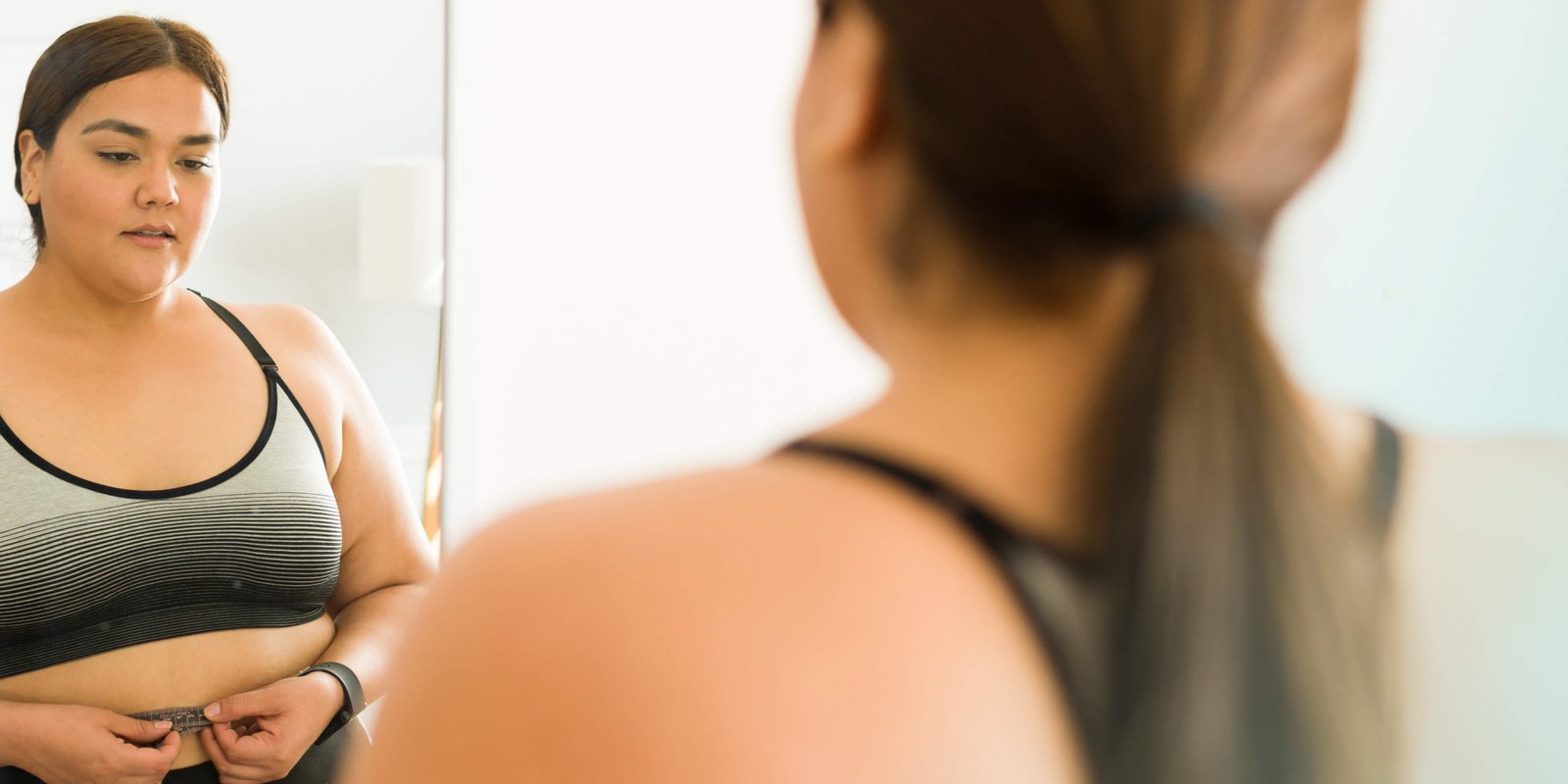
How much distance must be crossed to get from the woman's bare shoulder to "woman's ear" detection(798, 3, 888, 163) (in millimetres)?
93

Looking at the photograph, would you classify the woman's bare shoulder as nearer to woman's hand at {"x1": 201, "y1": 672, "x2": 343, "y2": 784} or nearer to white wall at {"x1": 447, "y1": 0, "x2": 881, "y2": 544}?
woman's hand at {"x1": 201, "y1": 672, "x2": 343, "y2": 784}

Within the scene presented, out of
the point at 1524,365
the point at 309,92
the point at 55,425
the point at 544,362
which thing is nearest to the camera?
the point at 55,425

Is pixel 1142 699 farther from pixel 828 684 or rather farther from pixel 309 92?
pixel 309 92

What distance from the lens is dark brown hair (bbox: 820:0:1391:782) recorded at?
298mm

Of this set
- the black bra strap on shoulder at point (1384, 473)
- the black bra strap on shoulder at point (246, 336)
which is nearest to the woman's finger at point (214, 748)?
the black bra strap on shoulder at point (246, 336)

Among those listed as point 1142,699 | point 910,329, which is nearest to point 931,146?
point 910,329

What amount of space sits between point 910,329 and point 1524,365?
161 centimetres

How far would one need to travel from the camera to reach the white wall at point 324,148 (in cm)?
173

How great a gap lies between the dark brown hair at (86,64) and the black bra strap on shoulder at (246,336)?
0.19 meters

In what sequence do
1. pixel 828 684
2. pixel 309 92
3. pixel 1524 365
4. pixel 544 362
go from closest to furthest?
pixel 828 684
pixel 1524 365
pixel 309 92
pixel 544 362

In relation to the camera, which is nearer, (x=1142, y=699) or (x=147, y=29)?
(x=1142, y=699)

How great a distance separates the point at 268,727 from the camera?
1256 mm

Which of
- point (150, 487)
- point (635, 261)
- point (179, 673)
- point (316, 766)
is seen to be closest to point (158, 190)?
point (150, 487)

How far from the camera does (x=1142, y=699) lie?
32 cm
